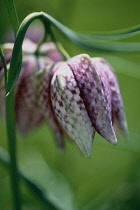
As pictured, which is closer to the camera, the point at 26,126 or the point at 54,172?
the point at 26,126

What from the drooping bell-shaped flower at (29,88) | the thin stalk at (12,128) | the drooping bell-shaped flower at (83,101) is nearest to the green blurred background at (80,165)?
the drooping bell-shaped flower at (29,88)

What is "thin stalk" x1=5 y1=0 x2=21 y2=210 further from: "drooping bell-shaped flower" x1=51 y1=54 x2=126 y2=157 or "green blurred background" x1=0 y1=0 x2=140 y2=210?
"green blurred background" x1=0 y1=0 x2=140 y2=210

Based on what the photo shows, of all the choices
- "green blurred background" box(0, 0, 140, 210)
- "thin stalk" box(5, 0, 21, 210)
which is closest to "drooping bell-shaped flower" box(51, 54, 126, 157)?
"thin stalk" box(5, 0, 21, 210)

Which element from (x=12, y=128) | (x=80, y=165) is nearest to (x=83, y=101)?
(x=12, y=128)

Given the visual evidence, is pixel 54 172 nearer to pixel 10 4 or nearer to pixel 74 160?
pixel 74 160

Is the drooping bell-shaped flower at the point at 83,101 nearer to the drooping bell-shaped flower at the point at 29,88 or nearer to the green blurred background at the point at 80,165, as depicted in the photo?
the drooping bell-shaped flower at the point at 29,88

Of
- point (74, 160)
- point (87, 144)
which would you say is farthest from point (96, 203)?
point (87, 144)
